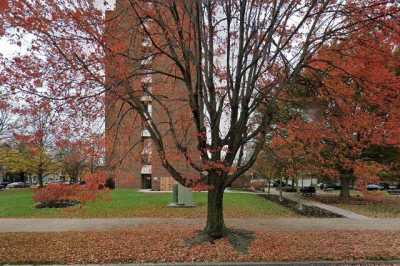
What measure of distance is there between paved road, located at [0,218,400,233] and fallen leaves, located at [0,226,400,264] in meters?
1.25

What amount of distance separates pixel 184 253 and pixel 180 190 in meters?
12.5

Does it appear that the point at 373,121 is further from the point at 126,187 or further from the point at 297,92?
the point at 126,187

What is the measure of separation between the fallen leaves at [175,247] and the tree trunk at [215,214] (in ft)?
1.15

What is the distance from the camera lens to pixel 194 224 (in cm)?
1410

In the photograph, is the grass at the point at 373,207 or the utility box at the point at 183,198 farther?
the utility box at the point at 183,198

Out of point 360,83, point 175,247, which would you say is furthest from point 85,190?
point 360,83

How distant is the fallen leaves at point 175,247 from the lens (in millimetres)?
9047

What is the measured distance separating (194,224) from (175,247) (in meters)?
4.19

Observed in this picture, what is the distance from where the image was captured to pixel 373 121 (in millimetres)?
11516

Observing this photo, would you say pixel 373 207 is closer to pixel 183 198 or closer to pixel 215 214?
pixel 183 198

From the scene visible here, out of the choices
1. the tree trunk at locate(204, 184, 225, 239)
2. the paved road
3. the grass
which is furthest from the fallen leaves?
the grass

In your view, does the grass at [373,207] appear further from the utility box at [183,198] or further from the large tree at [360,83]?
the utility box at [183,198]

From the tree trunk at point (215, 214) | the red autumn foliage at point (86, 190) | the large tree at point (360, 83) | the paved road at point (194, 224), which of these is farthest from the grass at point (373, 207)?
the red autumn foliage at point (86, 190)

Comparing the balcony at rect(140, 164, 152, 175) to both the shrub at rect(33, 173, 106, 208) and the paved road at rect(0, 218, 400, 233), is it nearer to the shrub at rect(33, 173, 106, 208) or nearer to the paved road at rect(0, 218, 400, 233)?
the paved road at rect(0, 218, 400, 233)
